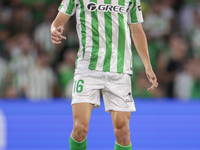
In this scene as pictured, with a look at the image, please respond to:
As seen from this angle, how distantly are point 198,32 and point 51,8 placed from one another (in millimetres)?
2703

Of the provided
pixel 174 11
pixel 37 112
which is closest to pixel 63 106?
pixel 37 112

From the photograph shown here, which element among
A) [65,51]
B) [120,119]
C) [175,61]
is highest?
[65,51]

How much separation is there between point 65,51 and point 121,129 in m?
3.79

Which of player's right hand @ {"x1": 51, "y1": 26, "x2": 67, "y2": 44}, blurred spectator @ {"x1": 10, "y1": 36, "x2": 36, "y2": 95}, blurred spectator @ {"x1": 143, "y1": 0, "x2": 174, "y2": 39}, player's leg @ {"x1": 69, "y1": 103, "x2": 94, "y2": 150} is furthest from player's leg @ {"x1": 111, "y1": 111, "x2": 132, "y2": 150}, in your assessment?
blurred spectator @ {"x1": 143, "y1": 0, "x2": 174, "y2": 39}

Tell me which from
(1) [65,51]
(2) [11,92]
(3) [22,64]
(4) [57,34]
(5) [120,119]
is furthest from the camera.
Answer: (1) [65,51]

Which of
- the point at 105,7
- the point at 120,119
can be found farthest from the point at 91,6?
the point at 120,119

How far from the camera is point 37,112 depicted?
18.4 ft

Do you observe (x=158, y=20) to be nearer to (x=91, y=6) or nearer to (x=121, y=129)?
(x=91, y=6)

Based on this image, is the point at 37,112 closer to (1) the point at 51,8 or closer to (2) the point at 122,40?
(2) the point at 122,40

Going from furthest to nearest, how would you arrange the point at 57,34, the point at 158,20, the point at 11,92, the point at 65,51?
1. the point at 158,20
2. the point at 65,51
3. the point at 11,92
4. the point at 57,34

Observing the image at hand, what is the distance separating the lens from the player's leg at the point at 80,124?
144 inches

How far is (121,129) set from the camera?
12.3 ft

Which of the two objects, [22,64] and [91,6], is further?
[22,64]

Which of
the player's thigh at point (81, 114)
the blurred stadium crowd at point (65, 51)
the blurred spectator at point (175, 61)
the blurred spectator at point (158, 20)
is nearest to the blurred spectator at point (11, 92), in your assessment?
the blurred stadium crowd at point (65, 51)
